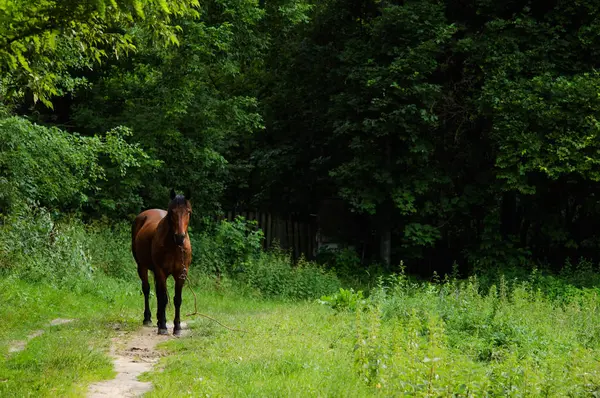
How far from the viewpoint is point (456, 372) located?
6312 millimetres

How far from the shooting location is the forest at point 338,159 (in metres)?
14.8

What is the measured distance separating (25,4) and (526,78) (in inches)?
656

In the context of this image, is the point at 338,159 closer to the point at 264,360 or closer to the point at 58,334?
the point at 58,334

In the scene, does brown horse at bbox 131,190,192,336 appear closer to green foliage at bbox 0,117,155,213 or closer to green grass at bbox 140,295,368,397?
green grass at bbox 140,295,368,397

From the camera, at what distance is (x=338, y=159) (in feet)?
77.4

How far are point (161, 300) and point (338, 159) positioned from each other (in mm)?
13459

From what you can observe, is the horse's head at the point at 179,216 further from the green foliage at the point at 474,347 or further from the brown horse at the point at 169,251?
the green foliage at the point at 474,347

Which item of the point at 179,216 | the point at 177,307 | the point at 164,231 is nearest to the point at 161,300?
the point at 177,307

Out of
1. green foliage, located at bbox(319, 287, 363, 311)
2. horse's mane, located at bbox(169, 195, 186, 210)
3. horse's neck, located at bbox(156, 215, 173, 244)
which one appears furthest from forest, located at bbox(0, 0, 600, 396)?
horse's mane, located at bbox(169, 195, 186, 210)

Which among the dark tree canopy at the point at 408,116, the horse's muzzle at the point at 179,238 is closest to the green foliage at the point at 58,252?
the dark tree canopy at the point at 408,116

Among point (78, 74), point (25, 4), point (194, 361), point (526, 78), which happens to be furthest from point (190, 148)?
point (25, 4)

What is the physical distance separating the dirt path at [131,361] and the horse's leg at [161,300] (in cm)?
17

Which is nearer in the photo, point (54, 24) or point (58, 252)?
point (54, 24)

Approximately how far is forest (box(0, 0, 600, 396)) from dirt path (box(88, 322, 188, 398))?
3.85ft
